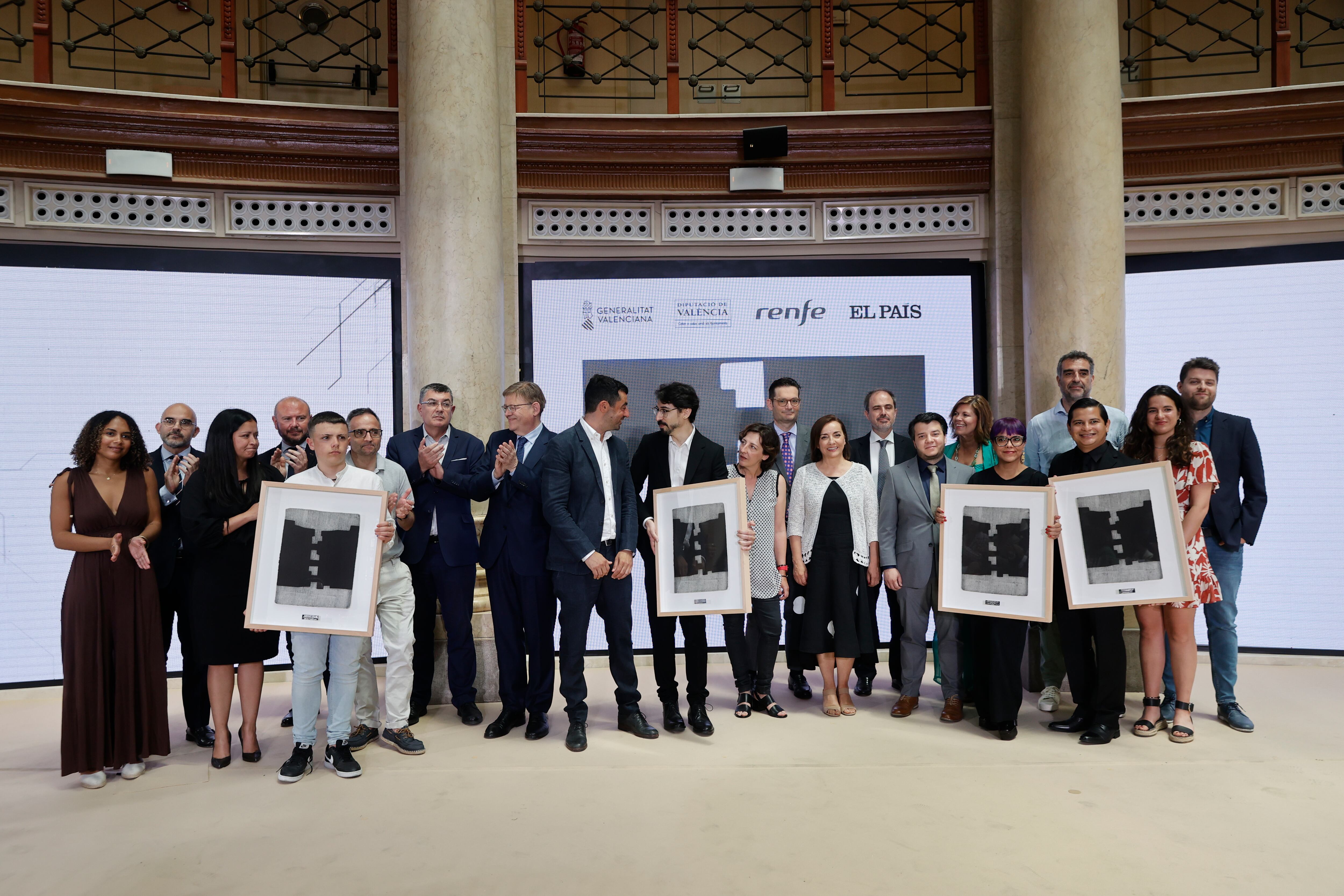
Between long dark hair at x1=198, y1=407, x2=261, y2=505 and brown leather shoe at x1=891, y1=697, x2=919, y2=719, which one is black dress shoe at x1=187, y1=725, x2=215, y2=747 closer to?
long dark hair at x1=198, y1=407, x2=261, y2=505

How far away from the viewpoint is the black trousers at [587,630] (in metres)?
4.32

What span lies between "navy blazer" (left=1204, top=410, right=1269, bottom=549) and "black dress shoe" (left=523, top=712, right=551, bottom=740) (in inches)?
144

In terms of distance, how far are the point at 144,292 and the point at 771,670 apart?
479 cm

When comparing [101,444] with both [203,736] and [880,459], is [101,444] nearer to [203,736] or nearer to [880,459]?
[203,736]

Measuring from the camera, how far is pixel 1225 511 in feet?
14.9

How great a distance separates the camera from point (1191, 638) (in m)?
4.34

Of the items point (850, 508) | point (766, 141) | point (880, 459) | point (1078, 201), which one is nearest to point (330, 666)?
point (850, 508)

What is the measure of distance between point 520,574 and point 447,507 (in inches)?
21.5

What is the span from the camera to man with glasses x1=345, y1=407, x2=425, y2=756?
4.21 meters

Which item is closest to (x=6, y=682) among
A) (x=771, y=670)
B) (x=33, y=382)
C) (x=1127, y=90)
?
(x=33, y=382)

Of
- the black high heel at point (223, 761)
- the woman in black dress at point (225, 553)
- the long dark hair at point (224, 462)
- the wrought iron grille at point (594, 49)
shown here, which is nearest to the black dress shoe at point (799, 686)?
the woman in black dress at point (225, 553)

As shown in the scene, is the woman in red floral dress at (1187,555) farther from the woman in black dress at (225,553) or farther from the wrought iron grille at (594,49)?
the wrought iron grille at (594,49)

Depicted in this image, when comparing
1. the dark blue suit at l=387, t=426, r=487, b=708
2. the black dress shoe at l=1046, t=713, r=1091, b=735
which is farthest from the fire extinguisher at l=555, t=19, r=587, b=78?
the black dress shoe at l=1046, t=713, r=1091, b=735

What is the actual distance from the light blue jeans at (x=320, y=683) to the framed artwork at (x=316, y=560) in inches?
4.8
